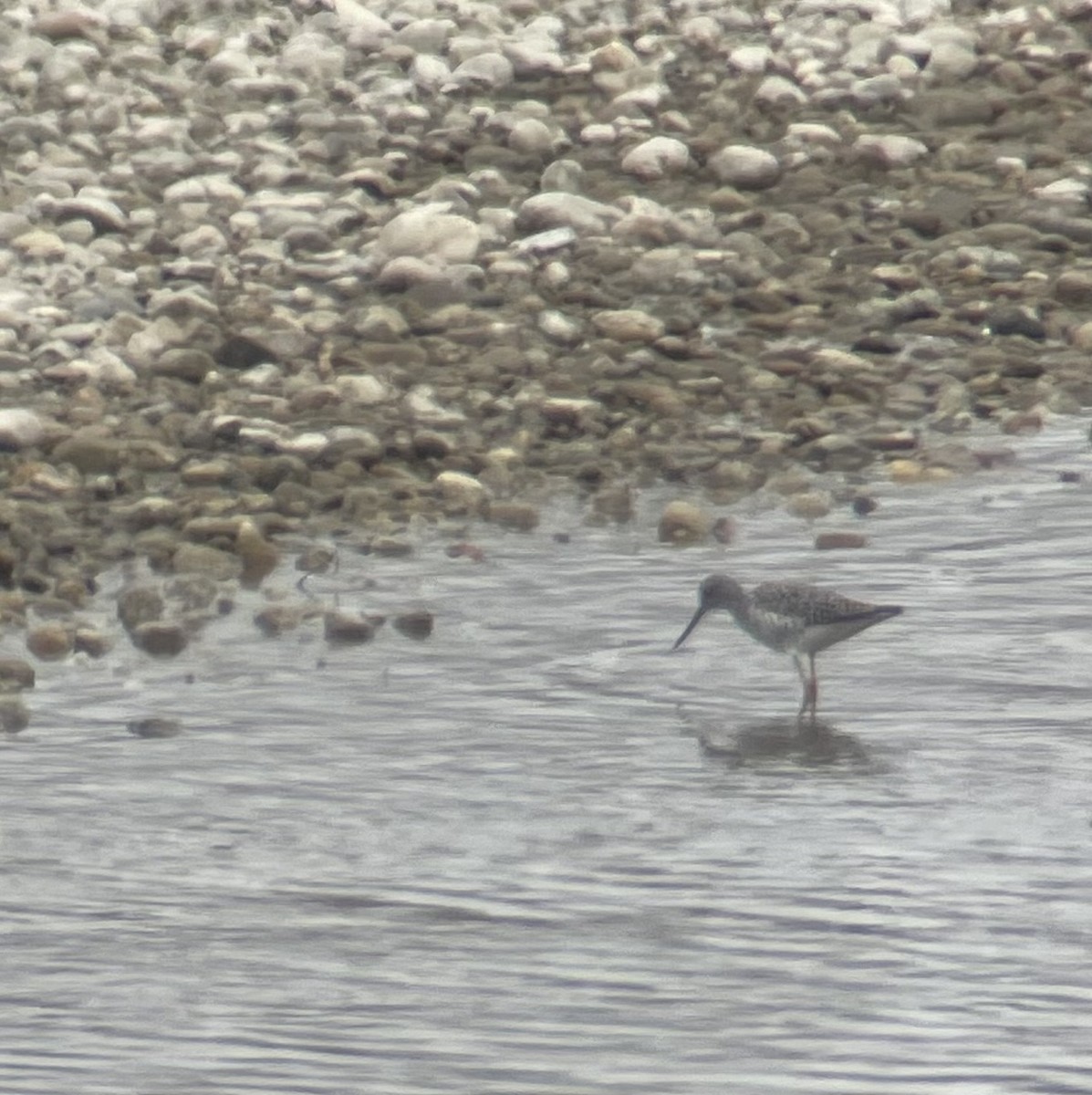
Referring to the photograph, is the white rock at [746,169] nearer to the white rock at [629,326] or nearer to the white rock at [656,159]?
the white rock at [656,159]

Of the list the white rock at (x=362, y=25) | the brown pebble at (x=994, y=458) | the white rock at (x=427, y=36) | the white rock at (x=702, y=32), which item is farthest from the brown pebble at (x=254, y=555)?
the white rock at (x=702, y=32)

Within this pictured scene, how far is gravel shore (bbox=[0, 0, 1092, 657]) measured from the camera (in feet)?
44.9

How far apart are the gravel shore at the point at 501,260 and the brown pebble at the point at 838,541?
0.57 m

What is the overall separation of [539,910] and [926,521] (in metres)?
5.11

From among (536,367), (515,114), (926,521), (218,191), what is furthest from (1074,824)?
(515,114)

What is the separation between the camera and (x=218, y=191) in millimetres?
18000

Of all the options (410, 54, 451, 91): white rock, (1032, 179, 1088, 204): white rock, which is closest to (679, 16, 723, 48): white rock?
(410, 54, 451, 91): white rock

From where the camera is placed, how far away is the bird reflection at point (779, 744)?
996 centimetres

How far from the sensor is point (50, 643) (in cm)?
1109

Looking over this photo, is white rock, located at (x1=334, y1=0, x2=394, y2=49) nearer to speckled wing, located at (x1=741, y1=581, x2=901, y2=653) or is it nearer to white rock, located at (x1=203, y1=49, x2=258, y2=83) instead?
white rock, located at (x1=203, y1=49, x2=258, y2=83)

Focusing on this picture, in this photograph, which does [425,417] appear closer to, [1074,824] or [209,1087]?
[1074,824]

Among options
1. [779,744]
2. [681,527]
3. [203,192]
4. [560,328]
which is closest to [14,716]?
[779,744]

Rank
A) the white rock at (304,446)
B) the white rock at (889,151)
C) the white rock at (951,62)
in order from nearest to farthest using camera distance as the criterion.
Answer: the white rock at (304,446) < the white rock at (889,151) < the white rock at (951,62)

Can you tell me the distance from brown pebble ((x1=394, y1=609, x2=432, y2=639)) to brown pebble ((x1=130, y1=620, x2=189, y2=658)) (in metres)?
0.84
